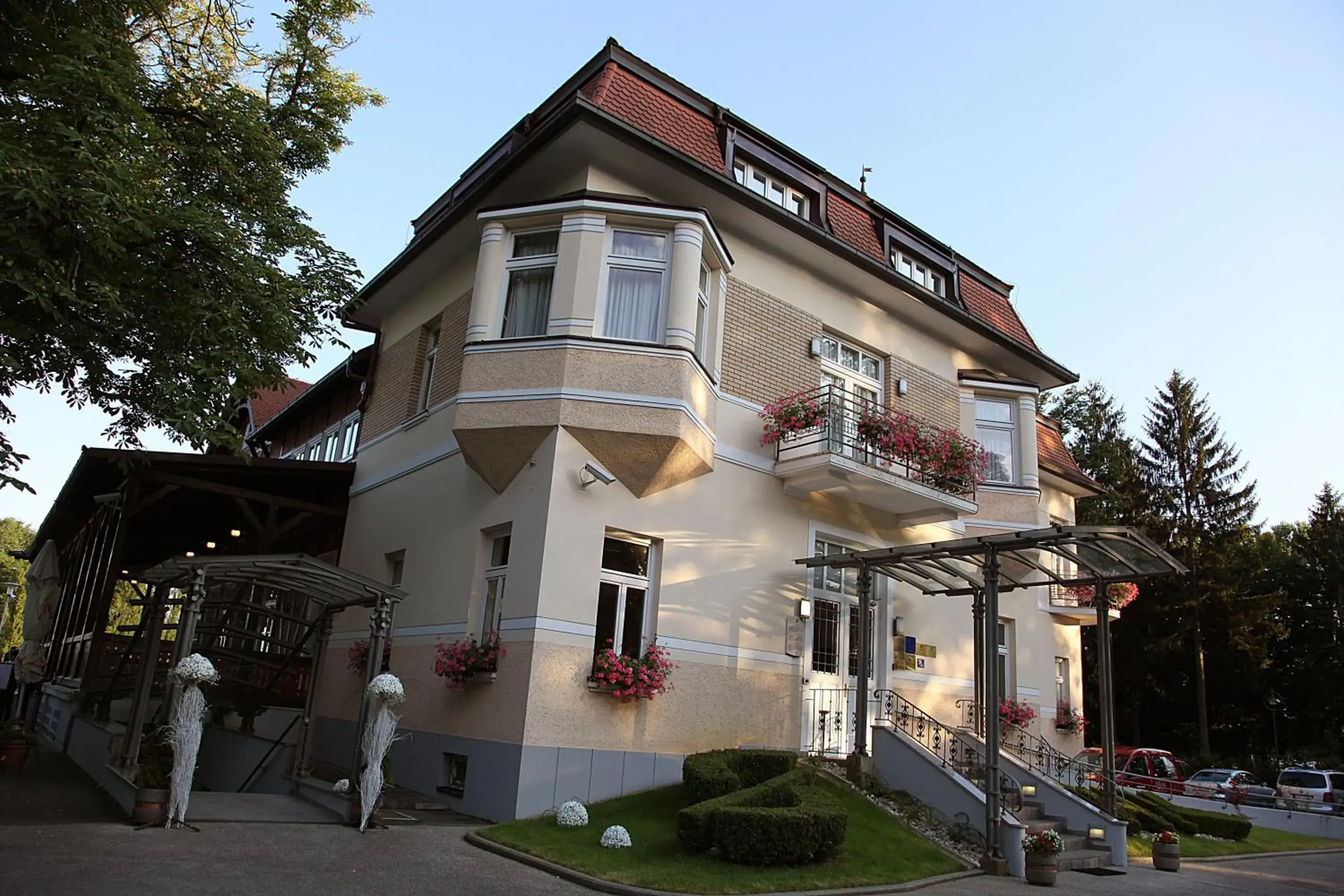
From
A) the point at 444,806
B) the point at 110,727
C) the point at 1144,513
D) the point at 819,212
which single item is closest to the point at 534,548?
the point at 444,806

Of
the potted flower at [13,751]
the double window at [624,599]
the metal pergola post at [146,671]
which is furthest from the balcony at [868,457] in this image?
the potted flower at [13,751]

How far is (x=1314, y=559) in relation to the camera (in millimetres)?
42906

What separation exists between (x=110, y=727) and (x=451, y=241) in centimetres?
862

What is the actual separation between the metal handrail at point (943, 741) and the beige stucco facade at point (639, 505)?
47cm

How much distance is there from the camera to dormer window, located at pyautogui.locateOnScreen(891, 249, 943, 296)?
17.5m

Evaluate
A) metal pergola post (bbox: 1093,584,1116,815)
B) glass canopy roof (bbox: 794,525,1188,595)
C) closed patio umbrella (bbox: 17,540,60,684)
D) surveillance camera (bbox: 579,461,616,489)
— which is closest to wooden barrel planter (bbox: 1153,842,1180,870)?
metal pergola post (bbox: 1093,584,1116,815)

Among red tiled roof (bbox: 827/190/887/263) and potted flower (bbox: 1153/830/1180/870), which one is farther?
red tiled roof (bbox: 827/190/887/263)

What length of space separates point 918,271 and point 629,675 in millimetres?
10495

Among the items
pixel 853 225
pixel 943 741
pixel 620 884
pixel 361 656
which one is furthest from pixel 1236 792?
pixel 620 884

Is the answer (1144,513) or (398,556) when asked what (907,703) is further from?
(1144,513)

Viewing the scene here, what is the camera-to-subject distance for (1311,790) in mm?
26172

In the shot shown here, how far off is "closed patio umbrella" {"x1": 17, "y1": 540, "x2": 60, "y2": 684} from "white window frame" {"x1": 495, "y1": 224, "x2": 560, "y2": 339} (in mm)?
11570

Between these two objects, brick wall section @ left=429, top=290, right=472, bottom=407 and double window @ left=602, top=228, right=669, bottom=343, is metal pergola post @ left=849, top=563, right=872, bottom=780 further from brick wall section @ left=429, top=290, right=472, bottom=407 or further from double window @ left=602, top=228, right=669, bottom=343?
brick wall section @ left=429, top=290, right=472, bottom=407

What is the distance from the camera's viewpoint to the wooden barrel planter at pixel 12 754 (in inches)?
510
